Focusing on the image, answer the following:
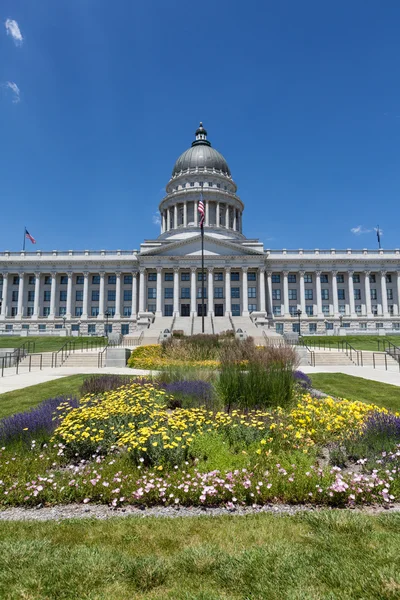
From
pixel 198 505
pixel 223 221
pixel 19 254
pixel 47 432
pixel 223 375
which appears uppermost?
pixel 223 221

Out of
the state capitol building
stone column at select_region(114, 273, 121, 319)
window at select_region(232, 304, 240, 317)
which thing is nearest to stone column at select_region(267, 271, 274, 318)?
the state capitol building

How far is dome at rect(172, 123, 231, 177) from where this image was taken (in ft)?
314

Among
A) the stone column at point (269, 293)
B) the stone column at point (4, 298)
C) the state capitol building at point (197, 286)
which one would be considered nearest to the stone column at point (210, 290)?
the state capitol building at point (197, 286)

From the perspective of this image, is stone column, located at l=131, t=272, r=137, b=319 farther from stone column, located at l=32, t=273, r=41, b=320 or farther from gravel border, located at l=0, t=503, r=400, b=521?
gravel border, located at l=0, t=503, r=400, b=521

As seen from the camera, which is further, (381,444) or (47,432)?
(47,432)

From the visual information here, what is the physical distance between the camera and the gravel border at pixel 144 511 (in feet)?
17.1

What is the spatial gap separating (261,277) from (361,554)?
72.5 m

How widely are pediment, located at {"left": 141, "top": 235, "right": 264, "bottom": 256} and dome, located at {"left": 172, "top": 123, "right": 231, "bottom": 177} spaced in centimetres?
3114

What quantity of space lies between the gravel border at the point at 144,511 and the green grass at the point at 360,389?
7.44 meters

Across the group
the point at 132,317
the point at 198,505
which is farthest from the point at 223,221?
the point at 198,505

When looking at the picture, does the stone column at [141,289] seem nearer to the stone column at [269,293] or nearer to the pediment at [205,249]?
the pediment at [205,249]

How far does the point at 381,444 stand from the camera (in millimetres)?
6965

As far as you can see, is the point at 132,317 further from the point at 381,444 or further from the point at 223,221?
the point at 381,444

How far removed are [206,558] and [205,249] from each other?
72.0m
